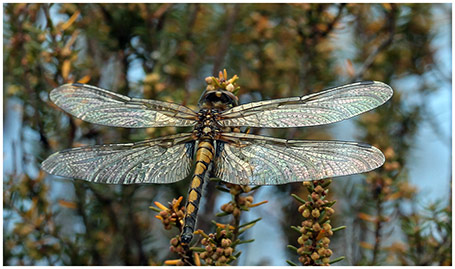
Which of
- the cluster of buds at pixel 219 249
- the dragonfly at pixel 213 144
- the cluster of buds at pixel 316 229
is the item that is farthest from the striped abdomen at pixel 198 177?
the cluster of buds at pixel 316 229

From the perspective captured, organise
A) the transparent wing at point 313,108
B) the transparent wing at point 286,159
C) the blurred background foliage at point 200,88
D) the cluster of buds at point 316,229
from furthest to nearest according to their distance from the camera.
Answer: the blurred background foliage at point 200,88, the transparent wing at point 313,108, the transparent wing at point 286,159, the cluster of buds at point 316,229

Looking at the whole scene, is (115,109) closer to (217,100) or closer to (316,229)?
(217,100)

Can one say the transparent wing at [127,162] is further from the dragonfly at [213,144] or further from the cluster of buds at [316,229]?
the cluster of buds at [316,229]

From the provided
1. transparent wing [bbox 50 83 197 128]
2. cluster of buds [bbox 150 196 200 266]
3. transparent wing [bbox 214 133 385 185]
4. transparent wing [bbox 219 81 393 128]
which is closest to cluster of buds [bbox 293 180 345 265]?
transparent wing [bbox 214 133 385 185]

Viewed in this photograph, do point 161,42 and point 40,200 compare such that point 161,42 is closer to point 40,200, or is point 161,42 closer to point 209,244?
point 40,200

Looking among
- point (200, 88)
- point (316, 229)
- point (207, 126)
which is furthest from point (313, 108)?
point (200, 88)

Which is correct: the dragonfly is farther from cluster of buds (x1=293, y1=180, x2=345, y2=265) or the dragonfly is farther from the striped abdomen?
cluster of buds (x1=293, y1=180, x2=345, y2=265)

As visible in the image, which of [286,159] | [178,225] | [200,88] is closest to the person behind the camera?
[178,225]
